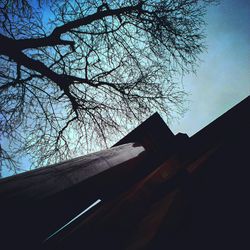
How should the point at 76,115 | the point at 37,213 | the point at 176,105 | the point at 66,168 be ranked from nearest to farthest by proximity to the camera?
1. the point at 37,213
2. the point at 66,168
3. the point at 176,105
4. the point at 76,115

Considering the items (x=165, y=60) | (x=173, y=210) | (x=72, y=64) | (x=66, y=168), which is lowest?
(x=173, y=210)

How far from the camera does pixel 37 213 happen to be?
79 centimetres

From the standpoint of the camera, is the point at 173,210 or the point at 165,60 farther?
the point at 165,60

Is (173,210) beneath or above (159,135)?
beneath

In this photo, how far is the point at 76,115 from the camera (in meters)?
7.72

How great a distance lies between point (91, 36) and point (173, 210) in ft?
21.5

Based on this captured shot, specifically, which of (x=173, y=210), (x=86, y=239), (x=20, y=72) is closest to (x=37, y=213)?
(x=86, y=239)

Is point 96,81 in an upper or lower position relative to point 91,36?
lower

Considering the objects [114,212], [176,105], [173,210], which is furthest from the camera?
[176,105]

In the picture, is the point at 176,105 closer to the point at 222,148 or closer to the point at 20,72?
the point at 222,148

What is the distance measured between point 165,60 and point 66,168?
6.07m

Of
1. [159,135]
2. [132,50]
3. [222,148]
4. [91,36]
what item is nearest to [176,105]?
[132,50]

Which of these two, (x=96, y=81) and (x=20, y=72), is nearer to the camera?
(x=20, y=72)

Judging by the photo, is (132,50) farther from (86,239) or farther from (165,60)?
(86,239)
